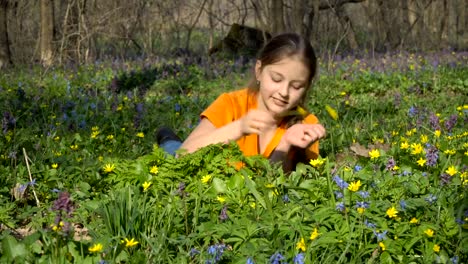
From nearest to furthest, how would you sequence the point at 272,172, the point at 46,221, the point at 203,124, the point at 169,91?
the point at 46,221, the point at 272,172, the point at 203,124, the point at 169,91

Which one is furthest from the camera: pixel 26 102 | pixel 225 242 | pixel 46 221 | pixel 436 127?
pixel 26 102

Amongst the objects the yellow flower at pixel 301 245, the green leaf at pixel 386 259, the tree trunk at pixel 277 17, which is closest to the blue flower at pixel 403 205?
the green leaf at pixel 386 259

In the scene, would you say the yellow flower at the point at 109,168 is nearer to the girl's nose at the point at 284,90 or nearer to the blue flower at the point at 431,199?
the girl's nose at the point at 284,90

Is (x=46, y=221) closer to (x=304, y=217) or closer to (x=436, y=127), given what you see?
(x=304, y=217)

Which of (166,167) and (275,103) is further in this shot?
(275,103)

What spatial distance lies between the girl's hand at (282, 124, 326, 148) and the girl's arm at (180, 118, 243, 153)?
0.28 meters

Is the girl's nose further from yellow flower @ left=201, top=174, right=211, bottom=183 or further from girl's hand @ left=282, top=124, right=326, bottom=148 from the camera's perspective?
yellow flower @ left=201, top=174, right=211, bottom=183

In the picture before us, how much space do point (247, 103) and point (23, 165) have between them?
4.55 ft

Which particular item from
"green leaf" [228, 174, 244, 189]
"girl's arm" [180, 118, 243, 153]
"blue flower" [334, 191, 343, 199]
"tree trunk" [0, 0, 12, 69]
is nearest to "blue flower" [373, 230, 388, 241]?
"blue flower" [334, 191, 343, 199]

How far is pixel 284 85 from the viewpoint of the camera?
3479 mm

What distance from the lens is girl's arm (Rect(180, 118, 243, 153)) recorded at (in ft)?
10.6

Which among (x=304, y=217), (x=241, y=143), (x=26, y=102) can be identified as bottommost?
(x=26, y=102)

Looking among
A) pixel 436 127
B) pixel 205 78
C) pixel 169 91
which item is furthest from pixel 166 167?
pixel 205 78

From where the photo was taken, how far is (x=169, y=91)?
345 inches
